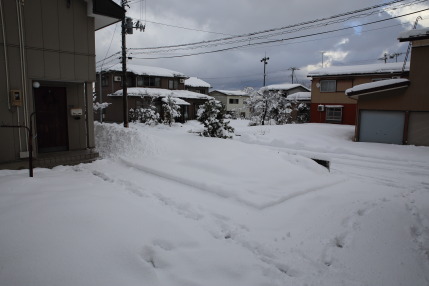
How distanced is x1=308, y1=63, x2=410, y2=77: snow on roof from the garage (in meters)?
8.17

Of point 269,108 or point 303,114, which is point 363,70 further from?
point 269,108

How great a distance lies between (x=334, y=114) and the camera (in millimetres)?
24812

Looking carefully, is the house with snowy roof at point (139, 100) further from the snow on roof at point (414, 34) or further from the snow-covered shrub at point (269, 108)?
the snow on roof at point (414, 34)

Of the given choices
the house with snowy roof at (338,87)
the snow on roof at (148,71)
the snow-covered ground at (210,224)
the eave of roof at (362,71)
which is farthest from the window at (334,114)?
the snow on roof at (148,71)

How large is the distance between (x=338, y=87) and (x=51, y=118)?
23110 mm

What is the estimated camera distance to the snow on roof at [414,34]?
13.6m

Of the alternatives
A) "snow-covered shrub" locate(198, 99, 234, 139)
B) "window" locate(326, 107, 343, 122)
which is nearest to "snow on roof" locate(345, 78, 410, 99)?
"window" locate(326, 107, 343, 122)

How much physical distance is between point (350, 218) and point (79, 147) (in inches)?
327

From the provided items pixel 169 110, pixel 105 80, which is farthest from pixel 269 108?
pixel 105 80

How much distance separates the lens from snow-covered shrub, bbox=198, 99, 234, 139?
11781 mm

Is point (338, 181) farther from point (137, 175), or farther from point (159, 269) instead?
point (159, 269)

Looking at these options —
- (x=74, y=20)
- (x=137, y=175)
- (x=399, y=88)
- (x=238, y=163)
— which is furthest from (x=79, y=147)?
(x=399, y=88)

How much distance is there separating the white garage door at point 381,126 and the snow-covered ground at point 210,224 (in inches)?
309

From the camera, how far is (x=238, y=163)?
7777 millimetres
